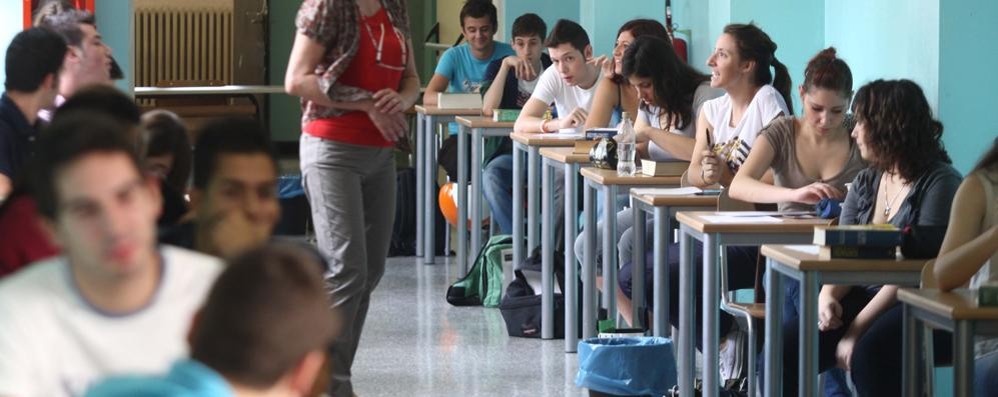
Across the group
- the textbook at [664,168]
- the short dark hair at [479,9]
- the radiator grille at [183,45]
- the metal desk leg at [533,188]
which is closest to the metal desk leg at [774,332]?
the textbook at [664,168]

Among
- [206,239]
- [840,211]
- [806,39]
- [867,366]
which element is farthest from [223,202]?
[806,39]

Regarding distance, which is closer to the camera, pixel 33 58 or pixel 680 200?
pixel 33 58

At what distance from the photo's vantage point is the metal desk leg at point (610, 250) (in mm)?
5684

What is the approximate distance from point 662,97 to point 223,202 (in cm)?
408

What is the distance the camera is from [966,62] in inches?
198

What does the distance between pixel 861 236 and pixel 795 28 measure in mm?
3398

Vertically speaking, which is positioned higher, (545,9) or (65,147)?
(545,9)

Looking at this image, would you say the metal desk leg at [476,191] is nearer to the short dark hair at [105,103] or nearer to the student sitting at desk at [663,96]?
the student sitting at desk at [663,96]

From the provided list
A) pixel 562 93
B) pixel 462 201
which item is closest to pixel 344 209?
pixel 562 93

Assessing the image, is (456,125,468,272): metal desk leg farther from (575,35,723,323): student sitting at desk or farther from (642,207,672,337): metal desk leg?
(642,207,672,337): metal desk leg

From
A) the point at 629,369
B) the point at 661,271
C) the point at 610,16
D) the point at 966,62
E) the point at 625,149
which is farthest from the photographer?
the point at 610,16

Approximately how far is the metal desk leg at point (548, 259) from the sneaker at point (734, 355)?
1.18 m

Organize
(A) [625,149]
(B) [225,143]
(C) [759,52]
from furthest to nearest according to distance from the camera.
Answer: (A) [625,149]
(C) [759,52]
(B) [225,143]

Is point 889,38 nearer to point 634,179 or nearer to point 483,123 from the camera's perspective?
point 634,179
